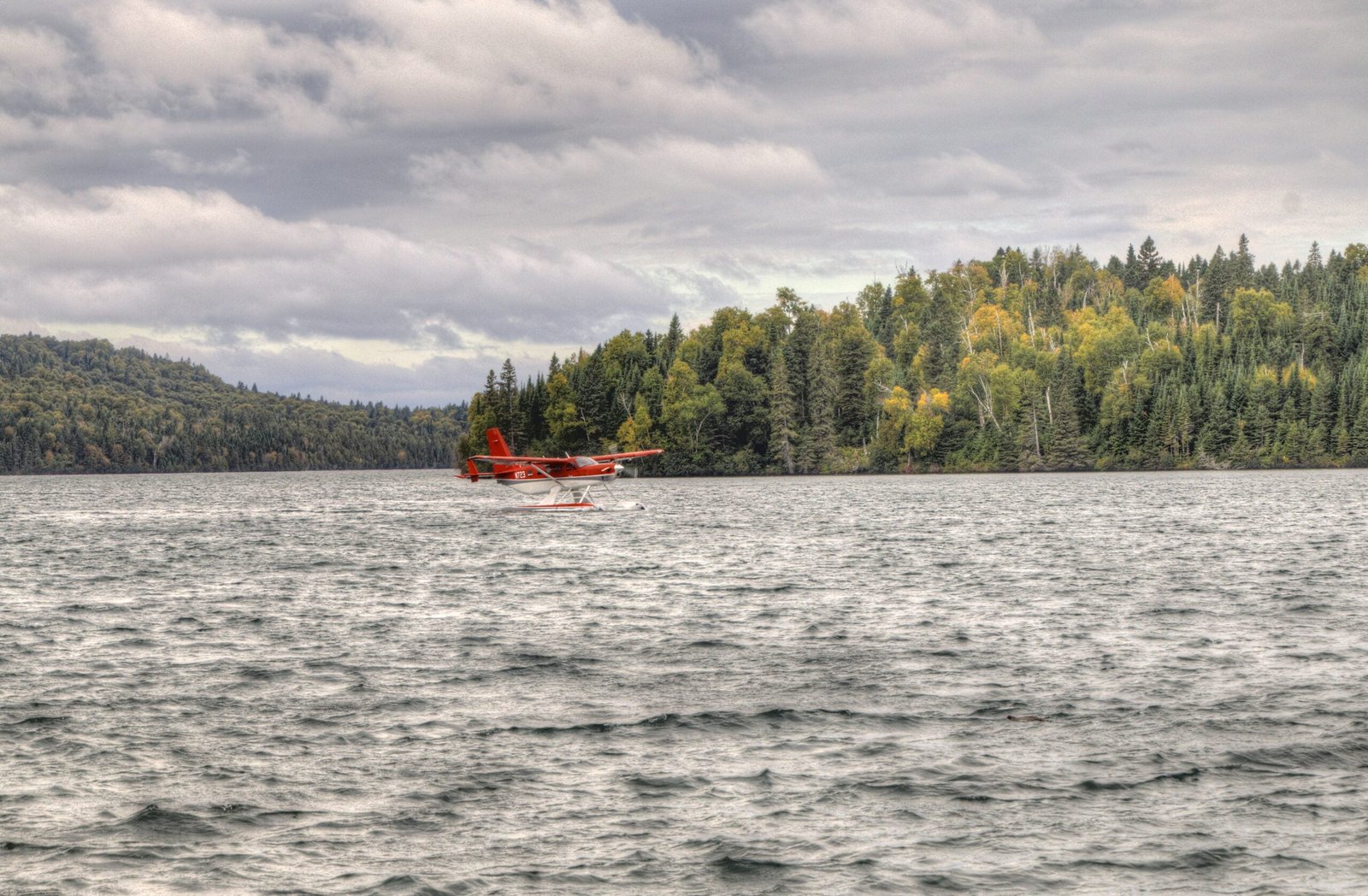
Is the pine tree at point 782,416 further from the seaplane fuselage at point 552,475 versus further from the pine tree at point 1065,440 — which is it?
the seaplane fuselage at point 552,475

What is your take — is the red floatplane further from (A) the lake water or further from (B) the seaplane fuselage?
(A) the lake water

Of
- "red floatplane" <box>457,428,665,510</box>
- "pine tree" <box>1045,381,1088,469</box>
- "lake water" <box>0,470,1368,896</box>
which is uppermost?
"pine tree" <box>1045,381,1088,469</box>

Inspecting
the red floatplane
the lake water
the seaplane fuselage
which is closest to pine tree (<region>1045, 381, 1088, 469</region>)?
the red floatplane

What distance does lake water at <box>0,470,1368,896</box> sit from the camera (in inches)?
480

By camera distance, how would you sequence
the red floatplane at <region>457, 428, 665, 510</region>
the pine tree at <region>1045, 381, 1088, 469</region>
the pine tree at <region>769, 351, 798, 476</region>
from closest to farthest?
the red floatplane at <region>457, 428, 665, 510</region>
the pine tree at <region>769, 351, 798, 476</region>
the pine tree at <region>1045, 381, 1088, 469</region>

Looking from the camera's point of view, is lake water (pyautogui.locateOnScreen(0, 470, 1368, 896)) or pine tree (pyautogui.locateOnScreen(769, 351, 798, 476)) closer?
lake water (pyautogui.locateOnScreen(0, 470, 1368, 896))

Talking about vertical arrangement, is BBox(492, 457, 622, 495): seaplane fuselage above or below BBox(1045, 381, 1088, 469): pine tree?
below

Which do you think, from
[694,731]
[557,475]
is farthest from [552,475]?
[694,731]

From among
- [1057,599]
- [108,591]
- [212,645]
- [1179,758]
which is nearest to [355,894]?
[1179,758]

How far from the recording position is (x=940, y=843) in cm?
1261

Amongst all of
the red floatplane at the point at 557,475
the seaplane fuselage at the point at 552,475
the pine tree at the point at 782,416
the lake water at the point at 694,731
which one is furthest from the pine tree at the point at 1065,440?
the lake water at the point at 694,731

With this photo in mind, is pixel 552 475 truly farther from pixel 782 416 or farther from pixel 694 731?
pixel 782 416

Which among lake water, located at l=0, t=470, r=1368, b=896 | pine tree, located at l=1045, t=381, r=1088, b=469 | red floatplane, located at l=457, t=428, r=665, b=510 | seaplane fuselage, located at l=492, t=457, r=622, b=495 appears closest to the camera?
lake water, located at l=0, t=470, r=1368, b=896

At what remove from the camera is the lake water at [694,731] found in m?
12.2
